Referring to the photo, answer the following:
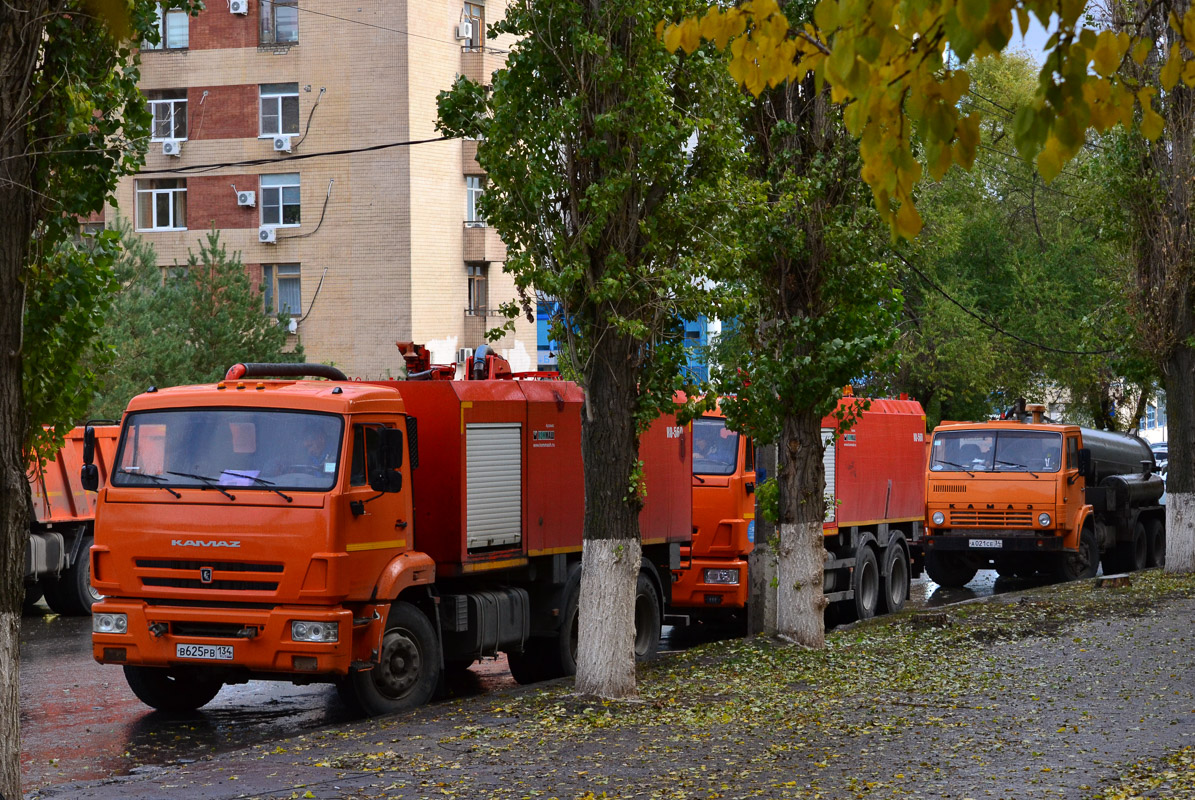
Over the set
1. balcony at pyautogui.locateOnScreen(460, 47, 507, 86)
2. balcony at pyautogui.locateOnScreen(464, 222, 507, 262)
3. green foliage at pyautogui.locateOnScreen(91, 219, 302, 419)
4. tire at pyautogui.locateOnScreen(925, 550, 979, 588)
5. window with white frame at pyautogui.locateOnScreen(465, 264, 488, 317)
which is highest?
balcony at pyautogui.locateOnScreen(460, 47, 507, 86)

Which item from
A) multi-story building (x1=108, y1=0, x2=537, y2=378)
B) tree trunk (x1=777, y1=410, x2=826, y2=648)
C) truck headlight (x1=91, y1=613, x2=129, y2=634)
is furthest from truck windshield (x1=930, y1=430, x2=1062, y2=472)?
multi-story building (x1=108, y1=0, x2=537, y2=378)

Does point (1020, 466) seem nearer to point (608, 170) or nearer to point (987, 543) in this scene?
point (987, 543)

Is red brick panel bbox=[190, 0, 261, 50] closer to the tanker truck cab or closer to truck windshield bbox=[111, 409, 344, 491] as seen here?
the tanker truck cab

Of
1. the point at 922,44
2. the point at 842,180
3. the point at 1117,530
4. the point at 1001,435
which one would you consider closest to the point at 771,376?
the point at 842,180

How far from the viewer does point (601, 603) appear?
1125 centimetres

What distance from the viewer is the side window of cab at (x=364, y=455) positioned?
11039mm

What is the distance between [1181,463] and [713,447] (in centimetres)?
974

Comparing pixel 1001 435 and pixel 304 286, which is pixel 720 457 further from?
pixel 304 286

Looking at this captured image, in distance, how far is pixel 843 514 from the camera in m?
18.9

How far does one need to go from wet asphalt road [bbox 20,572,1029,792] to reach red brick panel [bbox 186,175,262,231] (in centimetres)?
2629

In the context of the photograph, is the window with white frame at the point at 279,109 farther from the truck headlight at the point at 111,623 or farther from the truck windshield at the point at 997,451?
the truck headlight at the point at 111,623

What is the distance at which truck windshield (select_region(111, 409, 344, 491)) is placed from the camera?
10898mm

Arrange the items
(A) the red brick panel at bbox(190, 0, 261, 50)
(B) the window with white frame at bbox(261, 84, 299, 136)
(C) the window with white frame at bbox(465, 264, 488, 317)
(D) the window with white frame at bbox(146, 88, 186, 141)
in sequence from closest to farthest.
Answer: (B) the window with white frame at bbox(261, 84, 299, 136) → (A) the red brick panel at bbox(190, 0, 261, 50) → (D) the window with white frame at bbox(146, 88, 186, 141) → (C) the window with white frame at bbox(465, 264, 488, 317)

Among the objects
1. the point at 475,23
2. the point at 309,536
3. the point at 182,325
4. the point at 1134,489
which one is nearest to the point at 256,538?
the point at 309,536
